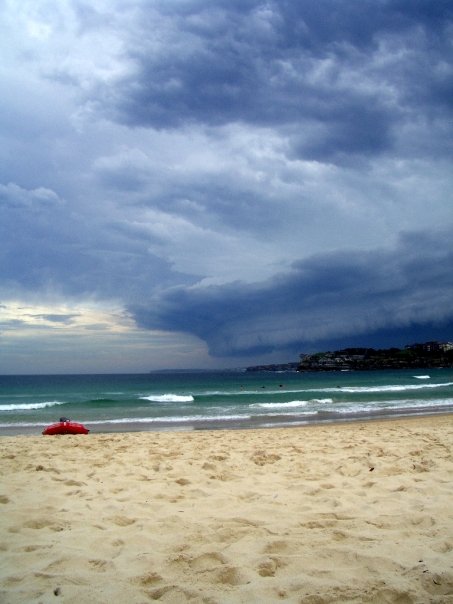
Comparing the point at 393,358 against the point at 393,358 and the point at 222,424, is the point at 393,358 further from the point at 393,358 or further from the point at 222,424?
the point at 222,424

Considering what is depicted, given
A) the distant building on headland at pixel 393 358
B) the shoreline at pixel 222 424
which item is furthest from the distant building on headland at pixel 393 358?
the shoreline at pixel 222 424

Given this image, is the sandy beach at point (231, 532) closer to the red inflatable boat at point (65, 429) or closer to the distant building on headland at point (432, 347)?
the red inflatable boat at point (65, 429)

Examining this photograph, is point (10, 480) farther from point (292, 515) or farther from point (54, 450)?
point (292, 515)

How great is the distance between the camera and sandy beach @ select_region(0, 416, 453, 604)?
9.39 feet

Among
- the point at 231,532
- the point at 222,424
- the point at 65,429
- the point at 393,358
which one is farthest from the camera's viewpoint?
the point at 393,358

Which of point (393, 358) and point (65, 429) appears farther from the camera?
point (393, 358)

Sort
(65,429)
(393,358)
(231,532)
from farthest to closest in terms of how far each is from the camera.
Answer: (393,358), (65,429), (231,532)

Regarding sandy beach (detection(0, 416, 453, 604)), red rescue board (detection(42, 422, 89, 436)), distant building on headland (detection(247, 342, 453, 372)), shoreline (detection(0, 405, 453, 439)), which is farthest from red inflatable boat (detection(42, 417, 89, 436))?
distant building on headland (detection(247, 342, 453, 372))

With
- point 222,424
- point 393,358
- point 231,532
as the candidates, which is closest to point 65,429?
point 222,424

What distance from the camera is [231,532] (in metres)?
3.78

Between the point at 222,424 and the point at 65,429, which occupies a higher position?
the point at 65,429

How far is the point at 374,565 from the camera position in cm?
307

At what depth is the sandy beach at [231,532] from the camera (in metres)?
2.86

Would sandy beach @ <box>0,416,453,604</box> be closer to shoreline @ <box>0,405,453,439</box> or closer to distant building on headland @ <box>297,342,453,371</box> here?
shoreline @ <box>0,405,453,439</box>
